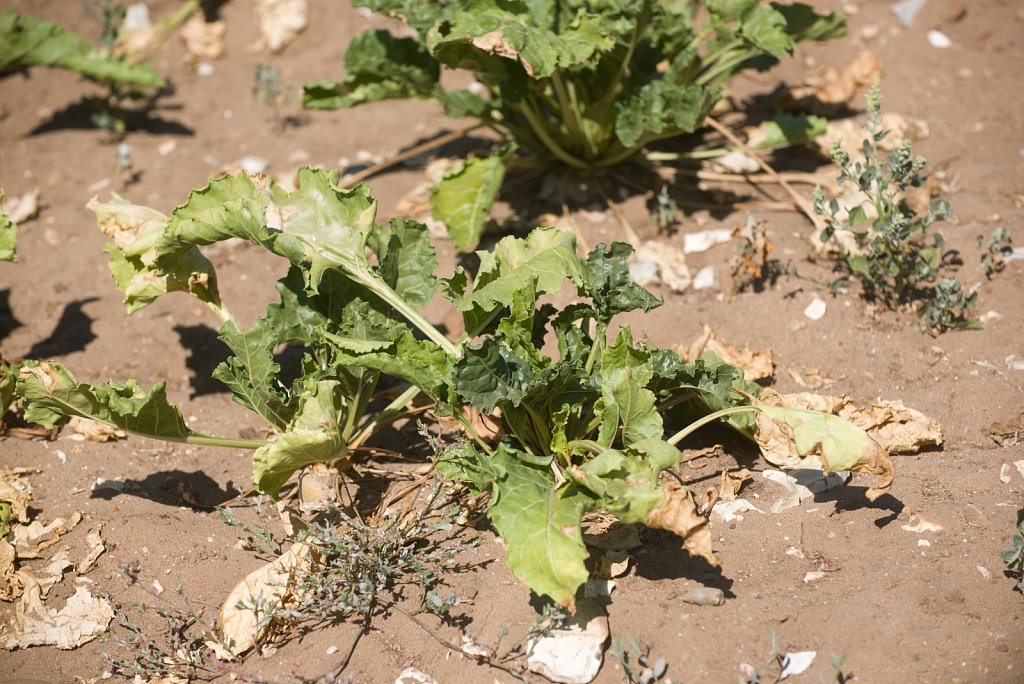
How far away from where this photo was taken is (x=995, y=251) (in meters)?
3.67

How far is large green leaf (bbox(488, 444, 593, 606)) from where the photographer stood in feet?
7.97

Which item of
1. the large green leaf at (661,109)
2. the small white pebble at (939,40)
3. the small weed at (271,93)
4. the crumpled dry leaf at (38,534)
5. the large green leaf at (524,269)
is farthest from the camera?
the small weed at (271,93)

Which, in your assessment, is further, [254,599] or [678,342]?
[678,342]

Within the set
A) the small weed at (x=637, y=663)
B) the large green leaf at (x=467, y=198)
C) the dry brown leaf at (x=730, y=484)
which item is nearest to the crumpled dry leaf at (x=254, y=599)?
the small weed at (x=637, y=663)

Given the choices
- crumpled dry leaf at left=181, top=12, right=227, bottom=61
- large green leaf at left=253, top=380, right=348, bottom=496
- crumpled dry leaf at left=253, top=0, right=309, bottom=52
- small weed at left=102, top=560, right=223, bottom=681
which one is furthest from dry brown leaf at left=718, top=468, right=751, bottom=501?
crumpled dry leaf at left=181, top=12, right=227, bottom=61

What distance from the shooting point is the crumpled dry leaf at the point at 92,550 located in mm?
2979

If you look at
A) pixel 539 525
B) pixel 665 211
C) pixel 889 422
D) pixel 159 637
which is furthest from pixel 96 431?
pixel 889 422

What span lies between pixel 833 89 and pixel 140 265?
3380 mm

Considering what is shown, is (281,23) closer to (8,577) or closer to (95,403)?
(95,403)

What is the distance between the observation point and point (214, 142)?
5031 millimetres

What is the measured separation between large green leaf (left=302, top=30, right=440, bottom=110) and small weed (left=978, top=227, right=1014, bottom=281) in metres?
2.40

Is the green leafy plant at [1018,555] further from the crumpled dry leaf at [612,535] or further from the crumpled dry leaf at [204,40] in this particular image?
the crumpled dry leaf at [204,40]

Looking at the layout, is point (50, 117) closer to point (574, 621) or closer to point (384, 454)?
point (384, 454)

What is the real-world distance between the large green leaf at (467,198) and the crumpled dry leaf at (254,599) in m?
1.47
